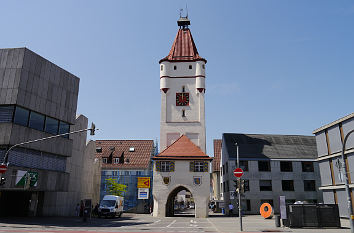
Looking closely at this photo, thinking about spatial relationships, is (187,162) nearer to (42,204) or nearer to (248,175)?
(248,175)

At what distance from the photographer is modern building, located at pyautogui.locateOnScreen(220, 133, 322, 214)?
5156cm

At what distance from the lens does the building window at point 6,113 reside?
26.9 metres

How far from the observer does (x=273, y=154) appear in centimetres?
5419

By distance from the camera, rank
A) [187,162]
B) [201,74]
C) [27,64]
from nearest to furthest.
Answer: [27,64]
[187,162]
[201,74]

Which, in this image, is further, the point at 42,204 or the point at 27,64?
the point at 42,204

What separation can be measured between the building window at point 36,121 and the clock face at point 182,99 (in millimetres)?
28953

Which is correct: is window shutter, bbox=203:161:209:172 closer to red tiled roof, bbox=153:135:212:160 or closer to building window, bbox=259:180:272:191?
red tiled roof, bbox=153:135:212:160

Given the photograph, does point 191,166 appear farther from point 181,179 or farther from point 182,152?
point 182,152

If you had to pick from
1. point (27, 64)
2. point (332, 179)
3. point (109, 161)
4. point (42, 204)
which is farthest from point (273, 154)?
point (27, 64)

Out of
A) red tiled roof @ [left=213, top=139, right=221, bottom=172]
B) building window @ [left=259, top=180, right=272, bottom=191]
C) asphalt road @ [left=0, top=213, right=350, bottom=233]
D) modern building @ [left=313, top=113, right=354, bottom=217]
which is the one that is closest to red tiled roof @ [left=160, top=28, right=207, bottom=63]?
red tiled roof @ [left=213, top=139, right=221, bottom=172]

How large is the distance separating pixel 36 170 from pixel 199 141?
30170 mm

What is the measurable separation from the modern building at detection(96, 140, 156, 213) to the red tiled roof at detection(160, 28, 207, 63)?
1782 cm

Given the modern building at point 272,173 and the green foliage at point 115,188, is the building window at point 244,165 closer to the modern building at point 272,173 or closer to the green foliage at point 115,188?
the modern building at point 272,173

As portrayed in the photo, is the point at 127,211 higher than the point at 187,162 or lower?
lower
